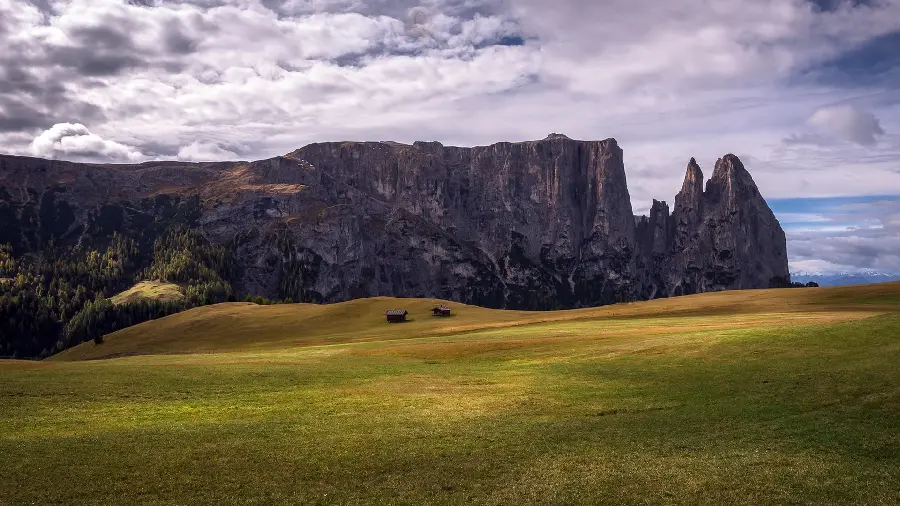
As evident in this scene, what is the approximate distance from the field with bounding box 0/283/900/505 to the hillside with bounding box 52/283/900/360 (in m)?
32.1

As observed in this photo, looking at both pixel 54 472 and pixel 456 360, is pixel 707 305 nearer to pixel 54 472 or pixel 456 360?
pixel 456 360

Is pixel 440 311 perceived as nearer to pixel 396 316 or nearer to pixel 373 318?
pixel 396 316

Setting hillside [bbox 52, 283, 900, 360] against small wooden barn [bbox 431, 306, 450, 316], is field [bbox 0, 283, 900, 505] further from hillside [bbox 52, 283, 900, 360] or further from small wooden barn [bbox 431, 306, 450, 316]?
small wooden barn [bbox 431, 306, 450, 316]

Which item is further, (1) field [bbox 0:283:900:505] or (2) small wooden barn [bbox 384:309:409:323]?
(2) small wooden barn [bbox 384:309:409:323]

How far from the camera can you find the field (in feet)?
77.9

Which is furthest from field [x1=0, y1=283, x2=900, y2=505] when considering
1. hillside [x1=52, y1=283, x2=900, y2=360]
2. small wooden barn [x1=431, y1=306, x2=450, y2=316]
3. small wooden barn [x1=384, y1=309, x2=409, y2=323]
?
small wooden barn [x1=431, y1=306, x2=450, y2=316]

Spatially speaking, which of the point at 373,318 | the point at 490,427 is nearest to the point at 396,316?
the point at 373,318

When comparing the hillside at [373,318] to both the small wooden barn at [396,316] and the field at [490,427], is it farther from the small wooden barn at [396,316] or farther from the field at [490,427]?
the field at [490,427]

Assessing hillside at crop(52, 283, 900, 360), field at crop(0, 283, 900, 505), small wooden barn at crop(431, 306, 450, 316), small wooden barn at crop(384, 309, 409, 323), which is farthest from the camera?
small wooden barn at crop(431, 306, 450, 316)

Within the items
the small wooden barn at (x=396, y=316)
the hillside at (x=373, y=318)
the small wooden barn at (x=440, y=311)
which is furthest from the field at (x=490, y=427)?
the small wooden barn at (x=440, y=311)

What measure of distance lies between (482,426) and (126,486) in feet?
55.8

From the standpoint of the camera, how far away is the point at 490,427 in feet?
109

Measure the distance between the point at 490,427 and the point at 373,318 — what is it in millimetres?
116147

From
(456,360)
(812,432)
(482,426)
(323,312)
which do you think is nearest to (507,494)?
(482,426)
